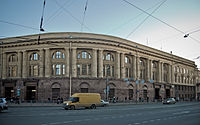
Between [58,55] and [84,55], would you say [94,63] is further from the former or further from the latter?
[58,55]

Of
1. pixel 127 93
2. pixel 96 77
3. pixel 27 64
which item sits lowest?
pixel 127 93

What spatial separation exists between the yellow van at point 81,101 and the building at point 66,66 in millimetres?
13615

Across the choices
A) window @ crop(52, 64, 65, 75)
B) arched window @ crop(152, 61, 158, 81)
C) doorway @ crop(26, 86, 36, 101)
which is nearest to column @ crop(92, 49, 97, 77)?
window @ crop(52, 64, 65, 75)

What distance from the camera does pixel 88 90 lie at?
150ft

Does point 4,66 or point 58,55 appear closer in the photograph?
point 58,55

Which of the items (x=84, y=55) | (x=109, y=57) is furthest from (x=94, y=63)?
(x=109, y=57)

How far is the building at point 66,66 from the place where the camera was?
45.4 metres

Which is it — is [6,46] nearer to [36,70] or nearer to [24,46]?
[24,46]

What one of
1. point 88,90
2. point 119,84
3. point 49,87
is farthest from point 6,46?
point 119,84

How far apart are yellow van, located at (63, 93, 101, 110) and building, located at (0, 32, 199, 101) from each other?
536 inches

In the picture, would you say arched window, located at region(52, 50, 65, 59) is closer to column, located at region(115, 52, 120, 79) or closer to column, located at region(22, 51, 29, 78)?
column, located at region(22, 51, 29, 78)

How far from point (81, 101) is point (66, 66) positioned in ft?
59.5

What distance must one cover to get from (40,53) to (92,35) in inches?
486

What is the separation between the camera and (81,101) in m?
28.6
